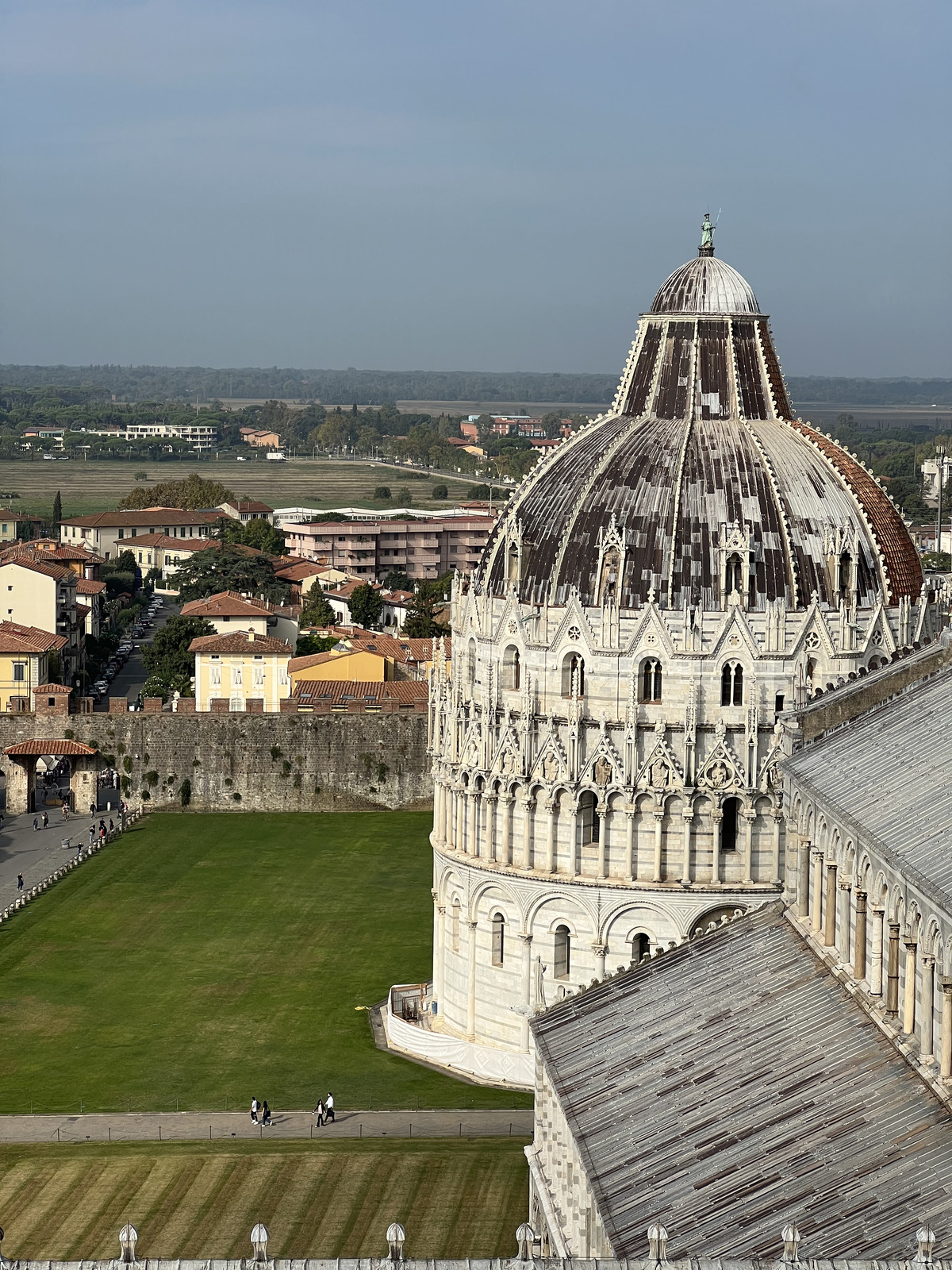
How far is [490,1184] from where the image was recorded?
6819 centimetres

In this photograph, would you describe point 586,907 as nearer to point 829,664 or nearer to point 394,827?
point 829,664

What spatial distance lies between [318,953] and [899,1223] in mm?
58756

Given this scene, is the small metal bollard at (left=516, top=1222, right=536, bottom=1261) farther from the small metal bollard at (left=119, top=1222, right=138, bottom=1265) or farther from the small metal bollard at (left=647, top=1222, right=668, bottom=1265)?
the small metal bollard at (left=119, top=1222, right=138, bottom=1265)

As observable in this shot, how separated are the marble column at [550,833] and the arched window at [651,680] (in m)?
4.47

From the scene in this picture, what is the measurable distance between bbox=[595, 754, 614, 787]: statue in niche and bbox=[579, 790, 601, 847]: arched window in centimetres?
49

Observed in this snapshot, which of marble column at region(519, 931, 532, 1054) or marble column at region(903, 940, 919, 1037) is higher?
marble column at region(903, 940, 919, 1037)

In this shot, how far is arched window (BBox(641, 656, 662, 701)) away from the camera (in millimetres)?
78188

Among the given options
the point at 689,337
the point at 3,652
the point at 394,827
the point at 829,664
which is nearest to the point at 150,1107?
the point at 829,664

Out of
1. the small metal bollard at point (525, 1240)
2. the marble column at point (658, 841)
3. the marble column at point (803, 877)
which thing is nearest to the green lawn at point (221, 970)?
the marble column at point (658, 841)

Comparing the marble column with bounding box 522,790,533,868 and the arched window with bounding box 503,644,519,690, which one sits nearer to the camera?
the marble column with bounding box 522,790,533,868

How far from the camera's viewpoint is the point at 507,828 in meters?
80.2

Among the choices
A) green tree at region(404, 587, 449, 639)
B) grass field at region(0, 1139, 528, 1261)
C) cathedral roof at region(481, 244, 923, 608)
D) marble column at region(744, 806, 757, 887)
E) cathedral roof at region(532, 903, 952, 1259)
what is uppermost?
cathedral roof at region(481, 244, 923, 608)

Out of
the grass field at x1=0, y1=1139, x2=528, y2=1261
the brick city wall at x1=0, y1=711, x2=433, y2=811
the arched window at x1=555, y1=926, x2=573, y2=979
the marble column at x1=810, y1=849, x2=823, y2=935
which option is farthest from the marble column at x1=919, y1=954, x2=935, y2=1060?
the brick city wall at x1=0, y1=711, x2=433, y2=811

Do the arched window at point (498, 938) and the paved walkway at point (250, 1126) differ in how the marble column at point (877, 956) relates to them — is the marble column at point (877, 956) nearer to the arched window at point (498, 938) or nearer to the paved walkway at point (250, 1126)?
the paved walkway at point (250, 1126)
